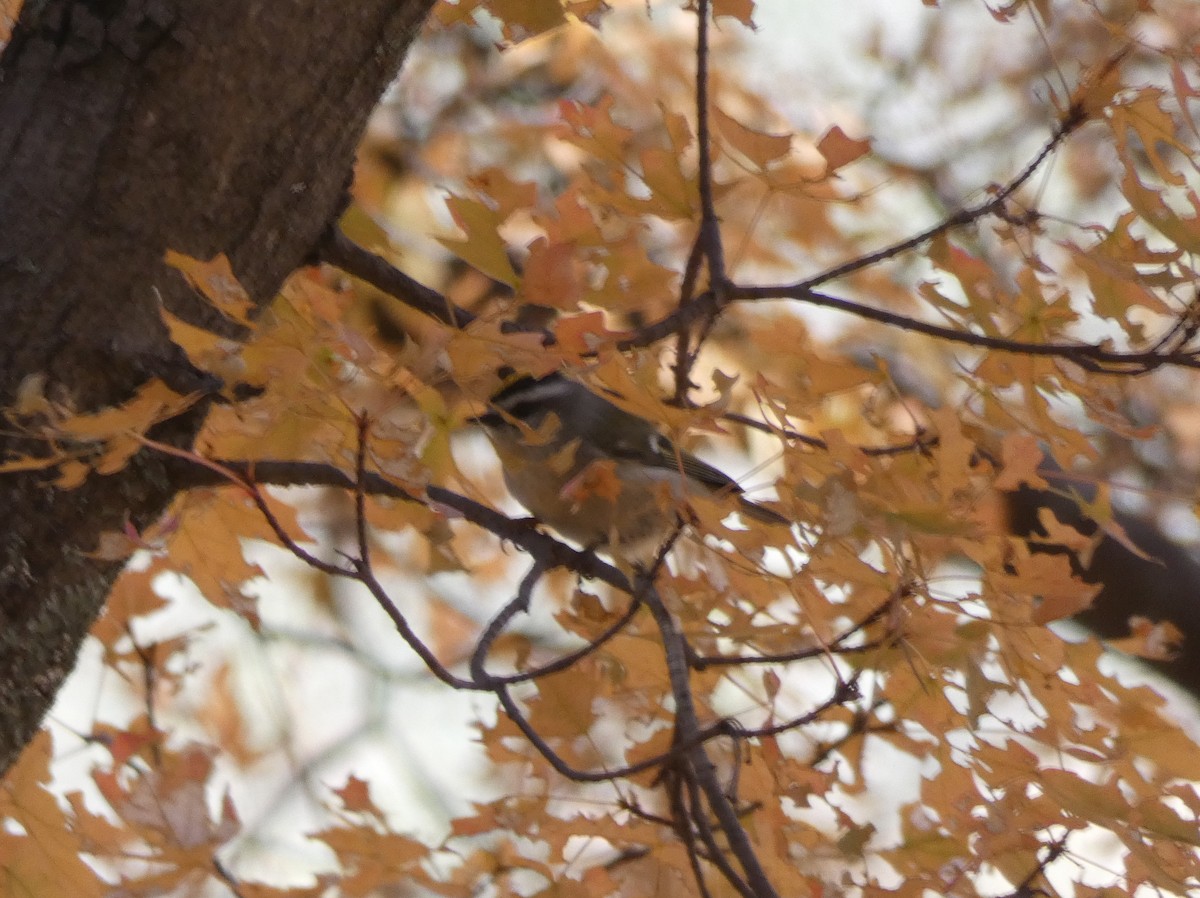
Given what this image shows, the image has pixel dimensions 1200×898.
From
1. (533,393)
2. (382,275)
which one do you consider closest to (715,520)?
(382,275)

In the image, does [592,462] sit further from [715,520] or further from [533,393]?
[715,520]

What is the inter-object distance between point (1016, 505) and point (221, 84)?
256cm

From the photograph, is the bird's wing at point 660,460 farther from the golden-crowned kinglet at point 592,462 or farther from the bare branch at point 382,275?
the bare branch at point 382,275

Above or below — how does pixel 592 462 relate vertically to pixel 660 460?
below

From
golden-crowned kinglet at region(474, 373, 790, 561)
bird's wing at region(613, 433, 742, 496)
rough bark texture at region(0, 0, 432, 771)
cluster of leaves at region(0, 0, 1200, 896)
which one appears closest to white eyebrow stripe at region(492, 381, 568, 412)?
golden-crowned kinglet at region(474, 373, 790, 561)

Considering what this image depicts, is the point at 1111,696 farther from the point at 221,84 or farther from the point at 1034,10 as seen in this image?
the point at 221,84

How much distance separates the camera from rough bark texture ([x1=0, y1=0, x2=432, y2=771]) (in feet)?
5.37

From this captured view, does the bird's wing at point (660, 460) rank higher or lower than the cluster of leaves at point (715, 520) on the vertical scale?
higher

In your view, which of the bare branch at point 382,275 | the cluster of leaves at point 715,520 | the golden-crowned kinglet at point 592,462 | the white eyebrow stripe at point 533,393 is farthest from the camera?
the white eyebrow stripe at point 533,393

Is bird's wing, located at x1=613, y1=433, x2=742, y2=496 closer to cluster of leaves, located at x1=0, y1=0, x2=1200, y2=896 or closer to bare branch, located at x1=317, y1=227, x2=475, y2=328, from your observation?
cluster of leaves, located at x1=0, y1=0, x2=1200, y2=896

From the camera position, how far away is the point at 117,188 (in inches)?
65.1

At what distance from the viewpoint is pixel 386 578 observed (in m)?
4.91

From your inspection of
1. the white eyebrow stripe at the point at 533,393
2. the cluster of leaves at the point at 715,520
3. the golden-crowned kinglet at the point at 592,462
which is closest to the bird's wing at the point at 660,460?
the golden-crowned kinglet at the point at 592,462

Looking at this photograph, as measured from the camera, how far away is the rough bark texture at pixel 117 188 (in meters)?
1.64
